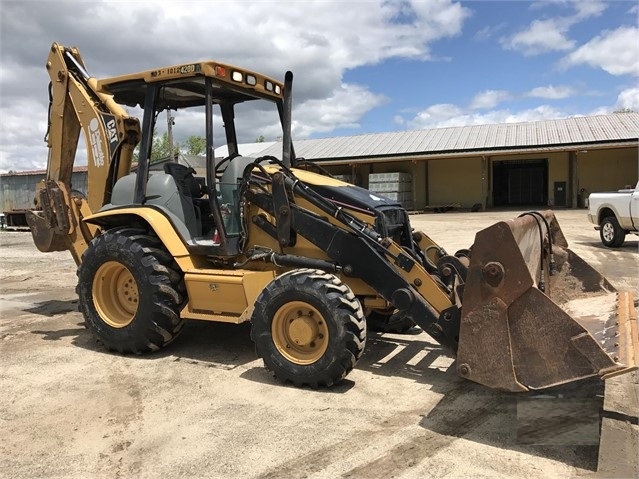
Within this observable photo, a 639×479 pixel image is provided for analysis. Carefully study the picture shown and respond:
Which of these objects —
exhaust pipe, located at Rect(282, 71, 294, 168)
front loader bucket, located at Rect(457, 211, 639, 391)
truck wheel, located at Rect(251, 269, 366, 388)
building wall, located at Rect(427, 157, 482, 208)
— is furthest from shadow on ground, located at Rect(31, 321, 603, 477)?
building wall, located at Rect(427, 157, 482, 208)

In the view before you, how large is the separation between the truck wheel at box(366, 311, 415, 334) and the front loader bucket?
2.26 m

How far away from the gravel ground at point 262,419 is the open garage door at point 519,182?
2773cm

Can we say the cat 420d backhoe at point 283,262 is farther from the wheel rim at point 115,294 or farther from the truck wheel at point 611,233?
the truck wheel at point 611,233

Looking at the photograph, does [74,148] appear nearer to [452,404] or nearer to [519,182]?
[452,404]

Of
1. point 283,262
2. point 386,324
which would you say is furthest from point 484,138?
point 283,262

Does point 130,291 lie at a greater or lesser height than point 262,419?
greater

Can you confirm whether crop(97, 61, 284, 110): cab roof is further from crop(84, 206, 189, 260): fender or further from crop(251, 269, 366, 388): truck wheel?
crop(251, 269, 366, 388): truck wheel

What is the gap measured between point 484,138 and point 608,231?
18.3 metres

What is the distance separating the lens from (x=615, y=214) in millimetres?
13516

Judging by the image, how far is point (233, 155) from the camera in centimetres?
614

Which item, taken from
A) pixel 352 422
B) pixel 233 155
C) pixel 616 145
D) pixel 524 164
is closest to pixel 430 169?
pixel 524 164

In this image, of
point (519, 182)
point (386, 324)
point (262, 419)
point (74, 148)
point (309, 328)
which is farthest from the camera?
point (519, 182)

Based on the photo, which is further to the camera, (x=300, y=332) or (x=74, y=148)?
(x=74, y=148)

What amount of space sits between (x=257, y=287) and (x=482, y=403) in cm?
223
